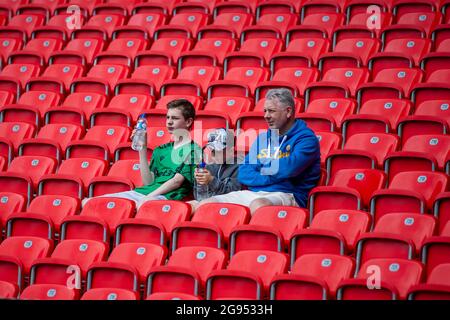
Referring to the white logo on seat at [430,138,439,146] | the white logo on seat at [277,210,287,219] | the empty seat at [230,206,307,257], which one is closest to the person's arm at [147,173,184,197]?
the empty seat at [230,206,307,257]

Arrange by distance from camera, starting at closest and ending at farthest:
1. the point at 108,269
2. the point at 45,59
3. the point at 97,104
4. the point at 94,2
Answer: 1. the point at 108,269
2. the point at 97,104
3. the point at 45,59
4. the point at 94,2

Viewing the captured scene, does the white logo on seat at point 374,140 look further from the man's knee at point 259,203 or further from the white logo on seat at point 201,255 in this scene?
the white logo on seat at point 201,255

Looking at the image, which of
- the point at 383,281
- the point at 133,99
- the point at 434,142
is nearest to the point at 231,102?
the point at 133,99

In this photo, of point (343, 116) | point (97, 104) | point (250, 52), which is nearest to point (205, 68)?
point (250, 52)

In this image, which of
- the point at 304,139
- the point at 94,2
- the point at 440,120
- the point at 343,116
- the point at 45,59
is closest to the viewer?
the point at 304,139

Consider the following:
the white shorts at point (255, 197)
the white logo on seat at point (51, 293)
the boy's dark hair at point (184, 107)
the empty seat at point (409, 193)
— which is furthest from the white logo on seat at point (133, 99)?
the white logo on seat at point (51, 293)

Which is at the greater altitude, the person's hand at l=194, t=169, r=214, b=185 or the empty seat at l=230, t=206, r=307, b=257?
the person's hand at l=194, t=169, r=214, b=185

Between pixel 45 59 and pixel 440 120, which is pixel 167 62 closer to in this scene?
pixel 45 59

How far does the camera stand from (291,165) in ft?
22.1

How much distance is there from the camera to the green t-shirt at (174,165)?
711 cm

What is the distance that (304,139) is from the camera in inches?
267

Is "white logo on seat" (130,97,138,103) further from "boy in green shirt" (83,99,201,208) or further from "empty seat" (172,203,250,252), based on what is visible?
"empty seat" (172,203,250,252)

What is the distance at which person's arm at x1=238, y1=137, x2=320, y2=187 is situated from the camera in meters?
6.72

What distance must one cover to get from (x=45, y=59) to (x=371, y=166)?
12.7ft
